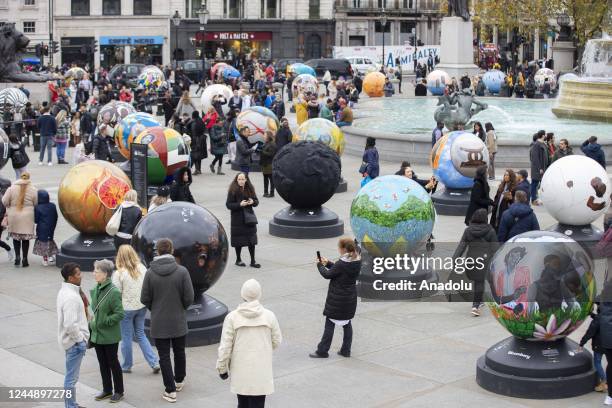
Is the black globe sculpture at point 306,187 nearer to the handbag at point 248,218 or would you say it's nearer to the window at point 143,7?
the handbag at point 248,218

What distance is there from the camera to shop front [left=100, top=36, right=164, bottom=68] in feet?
266

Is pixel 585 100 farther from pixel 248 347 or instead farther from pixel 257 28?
pixel 257 28

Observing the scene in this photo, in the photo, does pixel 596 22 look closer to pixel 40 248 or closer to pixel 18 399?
pixel 40 248

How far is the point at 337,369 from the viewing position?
11367 mm

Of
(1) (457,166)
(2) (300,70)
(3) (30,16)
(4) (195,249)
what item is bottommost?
(4) (195,249)

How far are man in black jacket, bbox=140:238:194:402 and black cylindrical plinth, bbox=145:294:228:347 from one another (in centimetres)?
166

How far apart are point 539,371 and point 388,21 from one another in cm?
8057

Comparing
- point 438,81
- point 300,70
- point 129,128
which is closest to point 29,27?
point 300,70

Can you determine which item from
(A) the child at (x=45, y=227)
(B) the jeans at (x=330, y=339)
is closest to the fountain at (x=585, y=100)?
(A) the child at (x=45, y=227)

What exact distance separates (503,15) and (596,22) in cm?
486

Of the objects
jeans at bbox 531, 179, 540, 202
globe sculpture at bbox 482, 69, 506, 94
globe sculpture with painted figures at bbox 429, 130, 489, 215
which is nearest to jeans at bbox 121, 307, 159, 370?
globe sculpture with painted figures at bbox 429, 130, 489, 215

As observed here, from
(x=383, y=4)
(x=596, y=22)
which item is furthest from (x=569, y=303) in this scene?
Result: (x=383, y=4)

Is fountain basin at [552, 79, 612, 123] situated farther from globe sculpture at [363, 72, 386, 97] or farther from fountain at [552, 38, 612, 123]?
globe sculpture at [363, 72, 386, 97]

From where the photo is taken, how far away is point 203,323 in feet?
40.3
